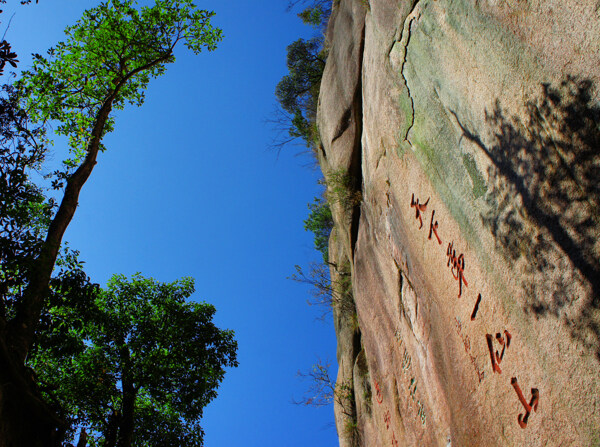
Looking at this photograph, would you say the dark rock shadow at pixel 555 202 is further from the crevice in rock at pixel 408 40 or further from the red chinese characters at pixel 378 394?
the red chinese characters at pixel 378 394

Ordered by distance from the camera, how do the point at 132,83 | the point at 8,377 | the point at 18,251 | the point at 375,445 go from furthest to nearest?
the point at 132,83, the point at 375,445, the point at 18,251, the point at 8,377

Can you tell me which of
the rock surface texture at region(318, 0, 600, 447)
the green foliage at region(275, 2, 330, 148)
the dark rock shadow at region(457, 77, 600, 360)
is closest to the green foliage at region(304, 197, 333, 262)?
the green foliage at region(275, 2, 330, 148)

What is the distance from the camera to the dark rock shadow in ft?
9.06

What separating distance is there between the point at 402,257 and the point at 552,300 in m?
3.21

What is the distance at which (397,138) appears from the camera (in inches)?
243

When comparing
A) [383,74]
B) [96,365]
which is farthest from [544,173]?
[96,365]

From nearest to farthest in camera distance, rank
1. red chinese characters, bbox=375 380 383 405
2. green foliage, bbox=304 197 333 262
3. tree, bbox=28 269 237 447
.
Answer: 1. red chinese characters, bbox=375 380 383 405
2. tree, bbox=28 269 237 447
3. green foliage, bbox=304 197 333 262

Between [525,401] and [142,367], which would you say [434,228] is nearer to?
[525,401]

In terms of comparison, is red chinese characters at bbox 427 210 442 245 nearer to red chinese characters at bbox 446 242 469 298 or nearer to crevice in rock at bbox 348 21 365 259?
red chinese characters at bbox 446 242 469 298

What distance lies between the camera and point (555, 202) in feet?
10.1

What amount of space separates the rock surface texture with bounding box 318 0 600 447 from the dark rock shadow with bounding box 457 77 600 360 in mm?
12

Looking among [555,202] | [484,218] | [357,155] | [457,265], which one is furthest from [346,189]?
[555,202]

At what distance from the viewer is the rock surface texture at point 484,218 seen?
2861mm

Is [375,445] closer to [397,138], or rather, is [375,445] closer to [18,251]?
[397,138]
